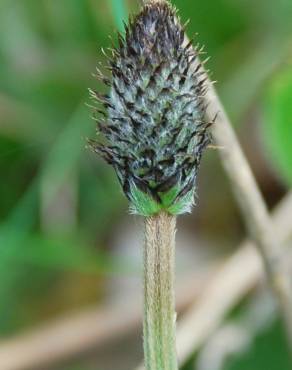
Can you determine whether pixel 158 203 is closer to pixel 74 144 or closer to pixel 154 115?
pixel 154 115

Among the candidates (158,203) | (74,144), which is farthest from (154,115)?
(74,144)

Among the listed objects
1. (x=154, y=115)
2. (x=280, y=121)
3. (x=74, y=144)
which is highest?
(x=74, y=144)

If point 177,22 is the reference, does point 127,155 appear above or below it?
below

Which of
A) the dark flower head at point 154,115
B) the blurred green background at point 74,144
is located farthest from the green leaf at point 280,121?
the dark flower head at point 154,115

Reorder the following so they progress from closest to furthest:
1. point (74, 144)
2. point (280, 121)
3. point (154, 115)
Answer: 1. point (154, 115)
2. point (280, 121)
3. point (74, 144)

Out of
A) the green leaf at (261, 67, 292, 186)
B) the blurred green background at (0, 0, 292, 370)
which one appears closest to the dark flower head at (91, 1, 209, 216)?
the green leaf at (261, 67, 292, 186)

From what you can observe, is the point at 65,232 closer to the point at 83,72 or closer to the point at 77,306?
the point at 77,306

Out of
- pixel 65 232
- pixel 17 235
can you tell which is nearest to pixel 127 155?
pixel 17 235

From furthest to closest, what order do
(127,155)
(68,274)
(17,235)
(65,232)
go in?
1. (68,274)
2. (65,232)
3. (17,235)
4. (127,155)
